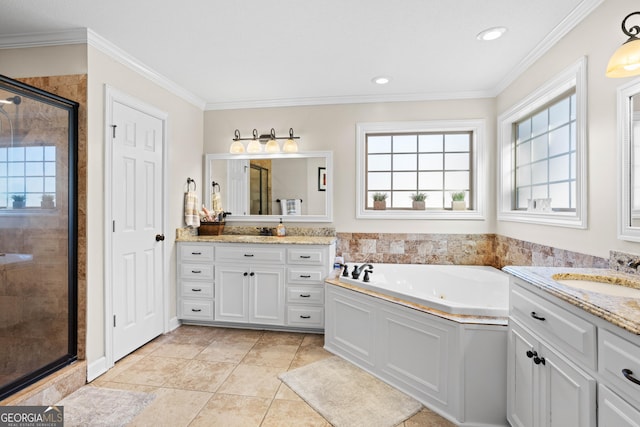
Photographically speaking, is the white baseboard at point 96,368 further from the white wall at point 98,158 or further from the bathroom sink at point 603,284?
the bathroom sink at point 603,284

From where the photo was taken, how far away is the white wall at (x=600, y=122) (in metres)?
1.78

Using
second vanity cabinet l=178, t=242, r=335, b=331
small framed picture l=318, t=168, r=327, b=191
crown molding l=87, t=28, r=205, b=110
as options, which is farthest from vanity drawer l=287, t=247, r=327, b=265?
crown molding l=87, t=28, r=205, b=110

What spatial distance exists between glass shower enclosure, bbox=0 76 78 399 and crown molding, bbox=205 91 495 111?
5.84 ft

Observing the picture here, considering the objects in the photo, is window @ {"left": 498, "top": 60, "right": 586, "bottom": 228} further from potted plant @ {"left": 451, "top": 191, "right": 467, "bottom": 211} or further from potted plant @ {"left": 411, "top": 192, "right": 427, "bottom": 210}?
potted plant @ {"left": 411, "top": 192, "right": 427, "bottom": 210}

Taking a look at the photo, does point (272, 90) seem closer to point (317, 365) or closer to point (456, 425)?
point (317, 365)

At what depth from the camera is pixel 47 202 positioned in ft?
7.14

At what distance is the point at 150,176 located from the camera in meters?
2.97

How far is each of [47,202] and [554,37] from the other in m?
3.59

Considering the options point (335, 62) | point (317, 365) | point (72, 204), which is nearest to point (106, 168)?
point (72, 204)

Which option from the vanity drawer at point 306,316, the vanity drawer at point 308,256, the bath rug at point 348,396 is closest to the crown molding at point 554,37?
the vanity drawer at point 308,256

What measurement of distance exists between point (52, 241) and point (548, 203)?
362cm

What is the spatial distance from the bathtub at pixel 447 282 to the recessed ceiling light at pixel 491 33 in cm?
193

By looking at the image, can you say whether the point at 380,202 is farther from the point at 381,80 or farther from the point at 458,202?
the point at 381,80

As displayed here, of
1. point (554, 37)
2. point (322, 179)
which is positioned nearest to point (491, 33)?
point (554, 37)
